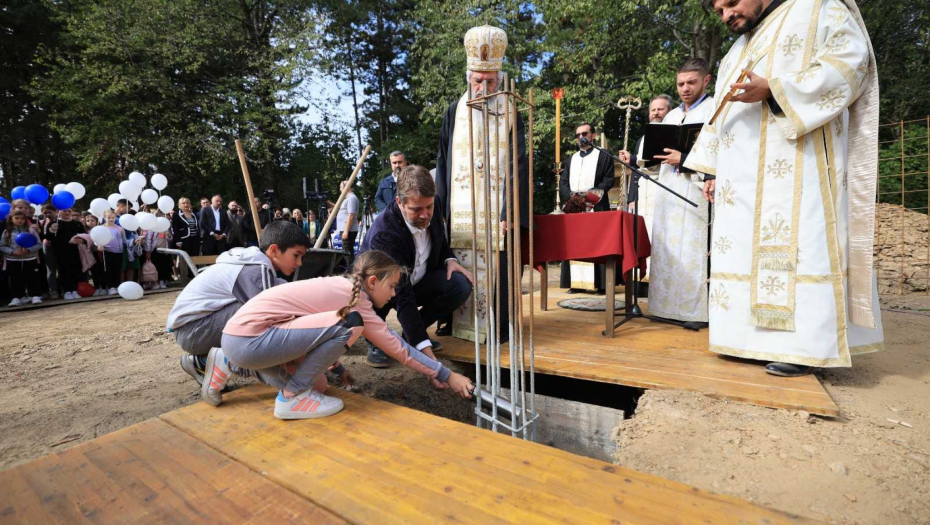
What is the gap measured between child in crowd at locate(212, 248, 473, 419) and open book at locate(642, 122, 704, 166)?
2.26m

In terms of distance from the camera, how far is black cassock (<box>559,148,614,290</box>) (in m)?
5.28

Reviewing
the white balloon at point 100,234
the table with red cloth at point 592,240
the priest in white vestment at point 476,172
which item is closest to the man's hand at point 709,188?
the table with red cloth at point 592,240

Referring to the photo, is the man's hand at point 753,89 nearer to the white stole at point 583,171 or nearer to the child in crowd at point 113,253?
the white stole at point 583,171

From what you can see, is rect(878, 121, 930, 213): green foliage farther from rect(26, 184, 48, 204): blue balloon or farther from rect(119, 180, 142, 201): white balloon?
rect(26, 184, 48, 204): blue balloon

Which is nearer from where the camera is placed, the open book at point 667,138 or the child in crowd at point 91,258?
the open book at point 667,138

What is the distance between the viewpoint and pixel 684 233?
351cm

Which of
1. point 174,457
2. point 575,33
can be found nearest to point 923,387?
point 174,457

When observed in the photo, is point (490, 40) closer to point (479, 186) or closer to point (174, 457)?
point (479, 186)

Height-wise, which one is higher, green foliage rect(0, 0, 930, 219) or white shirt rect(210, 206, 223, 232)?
green foliage rect(0, 0, 930, 219)

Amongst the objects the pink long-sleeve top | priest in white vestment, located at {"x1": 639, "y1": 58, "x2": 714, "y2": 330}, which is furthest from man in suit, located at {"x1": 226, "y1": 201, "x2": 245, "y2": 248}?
priest in white vestment, located at {"x1": 639, "y1": 58, "x2": 714, "y2": 330}

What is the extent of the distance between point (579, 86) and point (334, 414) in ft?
36.1

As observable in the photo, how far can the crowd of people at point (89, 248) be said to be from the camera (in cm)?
673

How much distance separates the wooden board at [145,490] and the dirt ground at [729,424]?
762 mm

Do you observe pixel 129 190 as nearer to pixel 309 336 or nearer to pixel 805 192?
pixel 309 336
